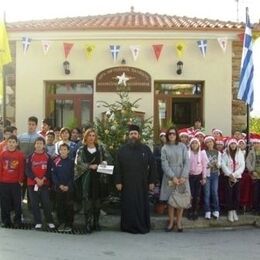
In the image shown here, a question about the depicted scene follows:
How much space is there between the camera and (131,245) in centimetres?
786

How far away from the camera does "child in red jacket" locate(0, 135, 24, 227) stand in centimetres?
905

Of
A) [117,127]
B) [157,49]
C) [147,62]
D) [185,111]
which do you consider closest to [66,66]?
[147,62]

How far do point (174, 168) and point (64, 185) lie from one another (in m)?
1.94

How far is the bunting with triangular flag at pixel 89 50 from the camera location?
13.8m

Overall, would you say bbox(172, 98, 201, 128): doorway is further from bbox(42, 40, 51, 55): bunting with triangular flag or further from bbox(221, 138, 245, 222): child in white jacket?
bbox(221, 138, 245, 222): child in white jacket

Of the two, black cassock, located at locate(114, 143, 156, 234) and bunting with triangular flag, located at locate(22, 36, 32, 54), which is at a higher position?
bunting with triangular flag, located at locate(22, 36, 32, 54)

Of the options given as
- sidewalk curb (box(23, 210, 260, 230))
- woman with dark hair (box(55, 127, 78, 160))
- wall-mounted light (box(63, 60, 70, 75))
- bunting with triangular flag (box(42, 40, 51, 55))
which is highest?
bunting with triangular flag (box(42, 40, 51, 55))

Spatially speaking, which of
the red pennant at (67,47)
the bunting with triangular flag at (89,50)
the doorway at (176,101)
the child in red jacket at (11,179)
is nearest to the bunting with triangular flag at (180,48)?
the doorway at (176,101)

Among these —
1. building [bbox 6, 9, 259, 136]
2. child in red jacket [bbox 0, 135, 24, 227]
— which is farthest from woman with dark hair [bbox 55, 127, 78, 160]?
building [bbox 6, 9, 259, 136]

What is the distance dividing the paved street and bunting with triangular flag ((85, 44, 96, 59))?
20.7ft

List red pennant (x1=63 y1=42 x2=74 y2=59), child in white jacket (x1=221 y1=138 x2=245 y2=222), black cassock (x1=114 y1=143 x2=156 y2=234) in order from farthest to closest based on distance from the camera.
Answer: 1. red pennant (x1=63 y1=42 x2=74 y2=59)
2. child in white jacket (x1=221 y1=138 x2=245 y2=222)
3. black cassock (x1=114 y1=143 x2=156 y2=234)

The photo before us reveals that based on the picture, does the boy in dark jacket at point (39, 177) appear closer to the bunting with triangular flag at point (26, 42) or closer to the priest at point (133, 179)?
the priest at point (133, 179)

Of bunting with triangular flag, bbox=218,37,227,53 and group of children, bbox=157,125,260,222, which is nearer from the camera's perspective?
group of children, bbox=157,125,260,222

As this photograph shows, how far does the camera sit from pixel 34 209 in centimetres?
905
